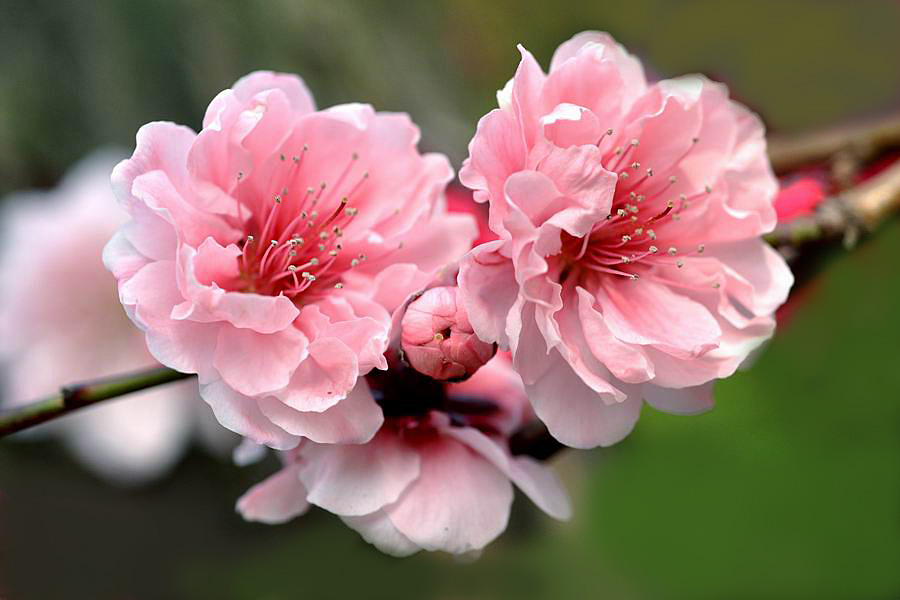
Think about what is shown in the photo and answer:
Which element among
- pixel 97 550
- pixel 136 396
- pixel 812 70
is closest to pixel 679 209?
pixel 136 396

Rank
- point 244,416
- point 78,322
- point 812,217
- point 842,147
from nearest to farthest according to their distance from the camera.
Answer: point 244,416, point 812,217, point 842,147, point 78,322

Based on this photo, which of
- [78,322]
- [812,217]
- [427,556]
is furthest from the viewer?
[427,556]

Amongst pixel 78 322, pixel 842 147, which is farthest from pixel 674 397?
pixel 78 322

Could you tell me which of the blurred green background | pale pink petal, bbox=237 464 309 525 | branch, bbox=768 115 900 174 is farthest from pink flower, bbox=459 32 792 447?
the blurred green background

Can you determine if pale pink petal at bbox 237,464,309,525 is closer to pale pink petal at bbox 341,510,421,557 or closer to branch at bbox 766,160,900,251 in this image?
pale pink petal at bbox 341,510,421,557

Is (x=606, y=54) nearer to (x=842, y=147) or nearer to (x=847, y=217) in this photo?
(x=847, y=217)

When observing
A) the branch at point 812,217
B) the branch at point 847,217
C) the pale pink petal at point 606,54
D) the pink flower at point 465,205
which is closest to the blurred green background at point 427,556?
the pink flower at point 465,205

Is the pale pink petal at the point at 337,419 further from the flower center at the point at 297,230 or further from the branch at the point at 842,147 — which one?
the branch at the point at 842,147
